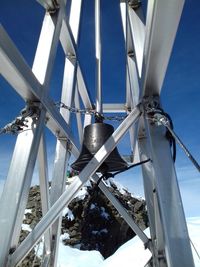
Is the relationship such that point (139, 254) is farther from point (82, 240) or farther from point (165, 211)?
point (82, 240)

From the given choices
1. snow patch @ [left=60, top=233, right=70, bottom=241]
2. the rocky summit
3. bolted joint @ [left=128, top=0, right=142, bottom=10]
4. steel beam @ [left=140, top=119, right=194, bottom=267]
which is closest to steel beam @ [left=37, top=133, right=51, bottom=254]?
steel beam @ [left=140, top=119, right=194, bottom=267]

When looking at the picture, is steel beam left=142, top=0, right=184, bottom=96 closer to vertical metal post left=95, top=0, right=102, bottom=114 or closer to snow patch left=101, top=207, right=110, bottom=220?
vertical metal post left=95, top=0, right=102, bottom=114

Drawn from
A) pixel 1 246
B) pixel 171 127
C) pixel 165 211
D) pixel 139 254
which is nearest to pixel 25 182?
pixel 1 246

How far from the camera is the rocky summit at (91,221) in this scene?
48.5 ft

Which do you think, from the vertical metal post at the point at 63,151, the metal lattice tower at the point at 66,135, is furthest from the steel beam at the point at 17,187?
the vertical metal post at the point at 63,151

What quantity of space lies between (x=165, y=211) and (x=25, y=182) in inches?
34.4

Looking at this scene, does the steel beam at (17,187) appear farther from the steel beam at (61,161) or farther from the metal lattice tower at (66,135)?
the steel beam at (61,161)

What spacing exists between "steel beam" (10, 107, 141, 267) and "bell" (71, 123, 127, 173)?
31 centimetres

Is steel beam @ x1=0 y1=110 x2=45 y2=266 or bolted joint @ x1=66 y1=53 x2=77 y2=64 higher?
bolted joint @ x1=66 y1=53 x2=77 y2=64

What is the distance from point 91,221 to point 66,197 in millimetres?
15956

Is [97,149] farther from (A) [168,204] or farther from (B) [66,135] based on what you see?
(A) [168,204]

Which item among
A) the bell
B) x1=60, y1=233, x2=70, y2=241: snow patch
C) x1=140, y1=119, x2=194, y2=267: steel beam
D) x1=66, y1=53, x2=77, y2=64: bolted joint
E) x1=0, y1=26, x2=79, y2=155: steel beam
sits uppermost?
x1=60, y1=233, x2=70, y2=241: snow patch

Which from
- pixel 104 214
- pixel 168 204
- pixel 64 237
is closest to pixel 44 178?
pixel 168 204

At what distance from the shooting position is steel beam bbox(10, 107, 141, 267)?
1517 mm
